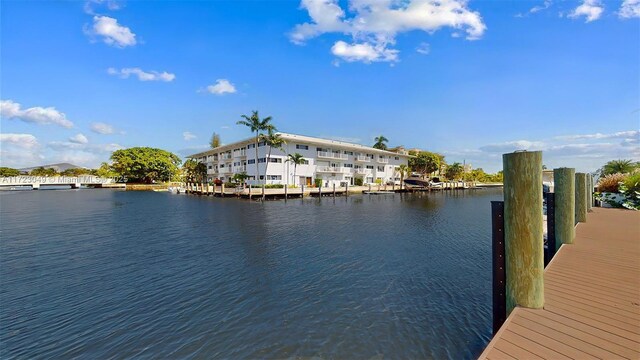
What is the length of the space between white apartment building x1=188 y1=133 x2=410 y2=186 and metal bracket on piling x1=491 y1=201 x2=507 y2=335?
154 ft

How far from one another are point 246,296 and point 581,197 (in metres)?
14.4

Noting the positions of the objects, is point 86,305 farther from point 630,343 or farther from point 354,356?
point 630,343

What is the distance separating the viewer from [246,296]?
8.66m

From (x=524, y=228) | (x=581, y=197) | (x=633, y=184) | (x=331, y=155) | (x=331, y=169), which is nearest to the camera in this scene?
(x=524, y=228)

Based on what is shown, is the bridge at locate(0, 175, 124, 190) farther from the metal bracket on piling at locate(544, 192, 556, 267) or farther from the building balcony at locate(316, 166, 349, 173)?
the metal bracket on piling at locate(544, 192, 556, 267)

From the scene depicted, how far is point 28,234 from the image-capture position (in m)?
18.5

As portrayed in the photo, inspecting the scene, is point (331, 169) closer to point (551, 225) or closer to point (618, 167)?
point (618, 167)

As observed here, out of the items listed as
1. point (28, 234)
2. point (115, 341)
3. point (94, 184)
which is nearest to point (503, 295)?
point (115, 341)

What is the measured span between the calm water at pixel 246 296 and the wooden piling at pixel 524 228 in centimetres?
213

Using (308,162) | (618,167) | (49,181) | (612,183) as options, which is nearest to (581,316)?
(612,183)

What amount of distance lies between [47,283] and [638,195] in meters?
28.5

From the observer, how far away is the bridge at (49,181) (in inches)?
3408

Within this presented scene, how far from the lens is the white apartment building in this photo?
5172cm

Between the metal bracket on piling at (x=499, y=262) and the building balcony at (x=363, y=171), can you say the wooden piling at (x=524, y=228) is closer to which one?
the metal bracket on piling at (x=499, y=262)
